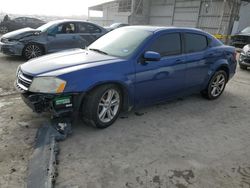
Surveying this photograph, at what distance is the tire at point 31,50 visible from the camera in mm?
7840

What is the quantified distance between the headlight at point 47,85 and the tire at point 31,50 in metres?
5.20

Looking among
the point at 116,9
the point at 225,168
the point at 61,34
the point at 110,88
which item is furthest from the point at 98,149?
the point at 116,9

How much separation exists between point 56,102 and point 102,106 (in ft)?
2.34

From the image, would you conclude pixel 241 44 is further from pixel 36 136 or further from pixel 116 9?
pixel 116 9

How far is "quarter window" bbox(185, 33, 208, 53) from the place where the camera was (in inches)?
175

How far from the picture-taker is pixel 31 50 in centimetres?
791

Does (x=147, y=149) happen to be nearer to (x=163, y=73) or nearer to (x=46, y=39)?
(x=163, y=73)

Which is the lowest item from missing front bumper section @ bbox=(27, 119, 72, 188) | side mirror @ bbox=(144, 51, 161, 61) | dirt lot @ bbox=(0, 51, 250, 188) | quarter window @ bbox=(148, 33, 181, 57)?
dirt lot @ bbox=(0, 51, 250, 188)

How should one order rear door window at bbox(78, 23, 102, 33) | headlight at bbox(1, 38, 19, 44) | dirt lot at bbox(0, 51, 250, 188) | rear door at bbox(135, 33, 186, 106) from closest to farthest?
1. dirt lot at bbox(0, 51, 250, 188)
2. rear door at bbox(135, 33, 186, 106)
3. headlight at bbox(1, 38, 19, 44)
4. rear door window at bbox(78, 23, 102, 33)

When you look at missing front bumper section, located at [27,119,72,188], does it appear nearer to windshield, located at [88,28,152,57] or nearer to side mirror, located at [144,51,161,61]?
windshield, located at [88,28,152,57]

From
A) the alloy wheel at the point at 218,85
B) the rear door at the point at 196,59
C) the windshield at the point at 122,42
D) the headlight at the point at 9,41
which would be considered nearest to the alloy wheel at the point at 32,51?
the headlight at the point at 9,41

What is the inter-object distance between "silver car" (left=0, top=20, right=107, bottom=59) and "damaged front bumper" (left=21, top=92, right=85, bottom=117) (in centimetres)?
518

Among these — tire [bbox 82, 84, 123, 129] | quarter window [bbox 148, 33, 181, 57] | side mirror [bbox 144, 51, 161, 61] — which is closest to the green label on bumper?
tire [bbox 82, 84, 123, 129]

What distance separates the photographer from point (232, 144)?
139 inches
